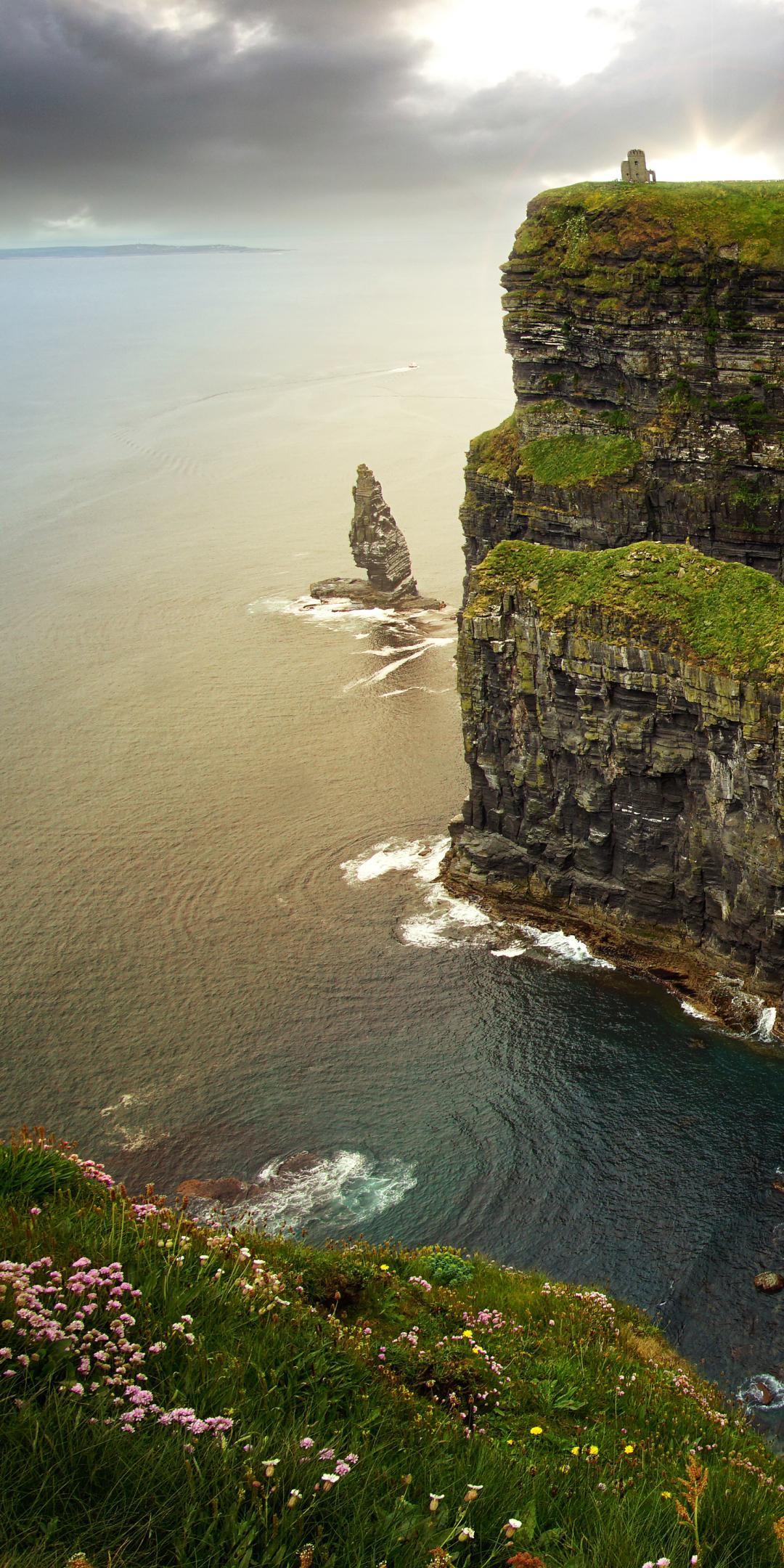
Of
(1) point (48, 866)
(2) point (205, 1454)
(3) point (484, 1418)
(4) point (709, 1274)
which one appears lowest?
(4) point (709, 1274)

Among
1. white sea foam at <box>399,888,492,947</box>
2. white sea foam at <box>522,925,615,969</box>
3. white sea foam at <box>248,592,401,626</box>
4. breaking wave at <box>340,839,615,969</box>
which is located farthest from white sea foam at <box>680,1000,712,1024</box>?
white sea foam at <box>248,592,401,626</box>

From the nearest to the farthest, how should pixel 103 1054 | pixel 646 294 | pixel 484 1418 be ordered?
pixel 484 1418 → pixel 103 1054 → pixel 646 294

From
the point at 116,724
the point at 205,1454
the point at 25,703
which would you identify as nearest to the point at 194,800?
the point at 116,724

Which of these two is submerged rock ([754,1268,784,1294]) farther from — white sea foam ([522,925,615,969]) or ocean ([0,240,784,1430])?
white sea foam ([522,925,615,969])

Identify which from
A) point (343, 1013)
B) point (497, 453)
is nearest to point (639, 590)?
point (343, 1013)

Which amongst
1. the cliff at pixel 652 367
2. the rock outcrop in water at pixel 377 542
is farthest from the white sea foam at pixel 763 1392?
the rock outcrop in water at pixel 377 542

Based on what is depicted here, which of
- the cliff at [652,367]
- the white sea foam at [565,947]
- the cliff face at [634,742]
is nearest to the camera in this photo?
the cliff face at [634,742]

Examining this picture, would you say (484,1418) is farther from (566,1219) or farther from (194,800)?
(194,800)

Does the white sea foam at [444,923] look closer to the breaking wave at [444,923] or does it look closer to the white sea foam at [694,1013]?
the breaking wave at [444,923]
